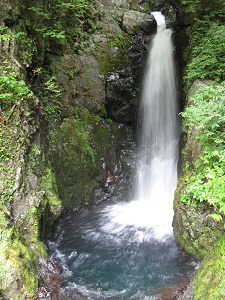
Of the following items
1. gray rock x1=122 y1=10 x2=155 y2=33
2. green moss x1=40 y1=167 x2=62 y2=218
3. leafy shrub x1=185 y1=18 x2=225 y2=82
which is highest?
gray rock x1=122 y1=10 x2=155 y2=33

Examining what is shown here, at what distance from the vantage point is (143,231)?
7.38 meters

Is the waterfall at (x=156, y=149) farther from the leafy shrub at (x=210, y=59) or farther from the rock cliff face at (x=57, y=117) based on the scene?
the leafy shrub at (x=210, y=59)

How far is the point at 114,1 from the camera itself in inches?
538

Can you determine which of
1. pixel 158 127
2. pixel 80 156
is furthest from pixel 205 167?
pixel 158 127

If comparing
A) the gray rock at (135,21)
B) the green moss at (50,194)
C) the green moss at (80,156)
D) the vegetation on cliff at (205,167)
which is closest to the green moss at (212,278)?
the vegetation on cliff at (205,167)

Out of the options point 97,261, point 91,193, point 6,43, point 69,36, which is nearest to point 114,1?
point 69,36

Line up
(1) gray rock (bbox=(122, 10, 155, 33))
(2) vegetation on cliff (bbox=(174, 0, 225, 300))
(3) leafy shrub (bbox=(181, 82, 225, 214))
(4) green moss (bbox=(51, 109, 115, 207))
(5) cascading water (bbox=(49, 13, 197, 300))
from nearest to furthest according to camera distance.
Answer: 1. (2) vegetation on cliff (bbox=(174, 0, 225, 300))
2. (3) leafy shrub (bbox=(181, 82, 225, 214))
3. (5) cascading water (bbox=(49, 13, 197, 300))
4. (4) green moss (bbox=(51, 109, 115, 207))
5. (1) gray rock (bbox=(122, 10, 155, 33))

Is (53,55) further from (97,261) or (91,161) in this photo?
(97,261)

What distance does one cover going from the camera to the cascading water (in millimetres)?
5303

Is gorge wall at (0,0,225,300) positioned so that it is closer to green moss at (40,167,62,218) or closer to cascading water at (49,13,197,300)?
green moss at (40,167,62,218)

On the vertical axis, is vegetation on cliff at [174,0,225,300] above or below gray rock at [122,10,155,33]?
below

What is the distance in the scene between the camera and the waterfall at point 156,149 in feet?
27.0

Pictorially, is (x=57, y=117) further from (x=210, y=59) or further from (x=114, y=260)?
(x=210, y=59)

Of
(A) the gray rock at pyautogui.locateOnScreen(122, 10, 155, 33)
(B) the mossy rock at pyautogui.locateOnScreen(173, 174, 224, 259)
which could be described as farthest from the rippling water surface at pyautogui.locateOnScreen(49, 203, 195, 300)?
(A) the gray rock at pyautogui.locateOnScreen(122, 10, 155, 33)
